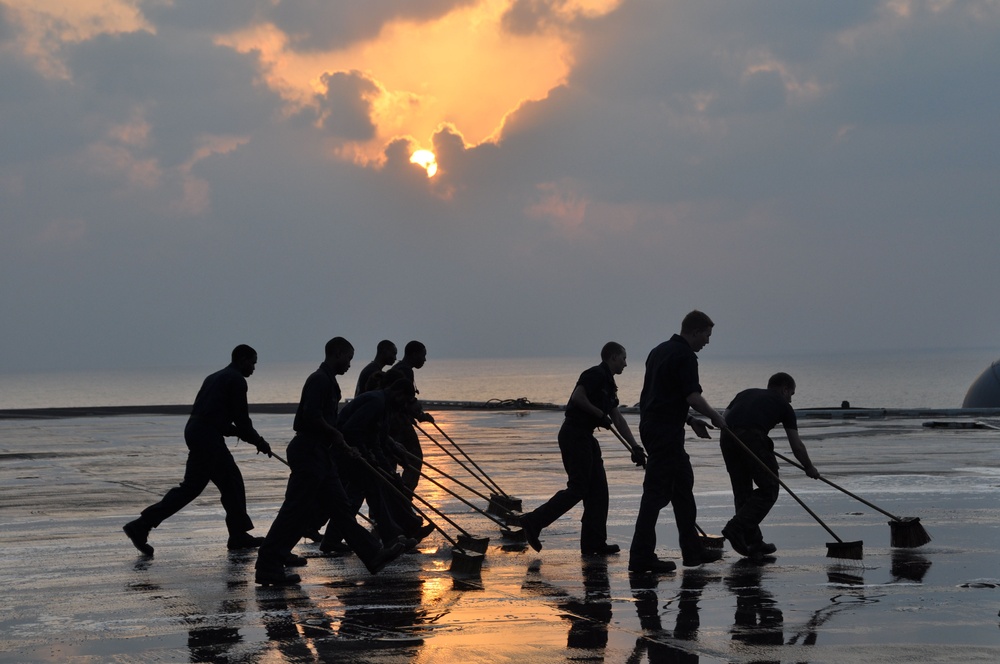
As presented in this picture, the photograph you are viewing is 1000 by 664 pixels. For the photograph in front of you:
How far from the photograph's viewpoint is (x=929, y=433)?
87.7 ft

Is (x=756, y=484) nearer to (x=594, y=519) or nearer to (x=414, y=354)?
(x=594, y=519)

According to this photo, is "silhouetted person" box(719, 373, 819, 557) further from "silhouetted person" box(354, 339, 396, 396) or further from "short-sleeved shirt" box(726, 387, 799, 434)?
"silhouetted person" box(354, 339, 396, 396)

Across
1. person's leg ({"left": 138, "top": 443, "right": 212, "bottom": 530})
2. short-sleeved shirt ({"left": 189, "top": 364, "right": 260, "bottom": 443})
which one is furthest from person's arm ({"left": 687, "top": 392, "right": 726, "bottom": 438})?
person's leg ({"left": 138, "top": 443, "right": 212, "bottom": 530})

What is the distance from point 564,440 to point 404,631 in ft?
12.0

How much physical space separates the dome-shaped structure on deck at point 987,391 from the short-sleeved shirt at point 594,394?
36004 millimetres

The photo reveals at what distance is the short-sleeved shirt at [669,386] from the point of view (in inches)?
369

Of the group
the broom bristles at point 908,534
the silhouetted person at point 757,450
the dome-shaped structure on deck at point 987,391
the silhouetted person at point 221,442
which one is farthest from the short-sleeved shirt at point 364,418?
the dome-shaped structure on deck at point 987,391

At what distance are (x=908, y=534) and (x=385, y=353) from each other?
5267 millimetres

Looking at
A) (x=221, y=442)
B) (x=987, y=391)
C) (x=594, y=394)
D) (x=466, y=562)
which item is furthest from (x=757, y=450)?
(x=987, y=391)

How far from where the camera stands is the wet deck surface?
21.9ft

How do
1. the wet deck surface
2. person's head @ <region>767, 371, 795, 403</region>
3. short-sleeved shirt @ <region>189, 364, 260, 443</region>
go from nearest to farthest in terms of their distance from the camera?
1. the wet deck surface
2. person's head @ <region>767, 371, 795, 403</region>
3. short-sleeved shirt @ <region>189, 364, 260, 443</region>

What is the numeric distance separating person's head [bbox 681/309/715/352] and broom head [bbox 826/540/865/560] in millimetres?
1854

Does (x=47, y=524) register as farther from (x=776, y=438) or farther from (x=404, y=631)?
(x=776, y=438)

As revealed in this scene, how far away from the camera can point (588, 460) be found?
10.3 m
